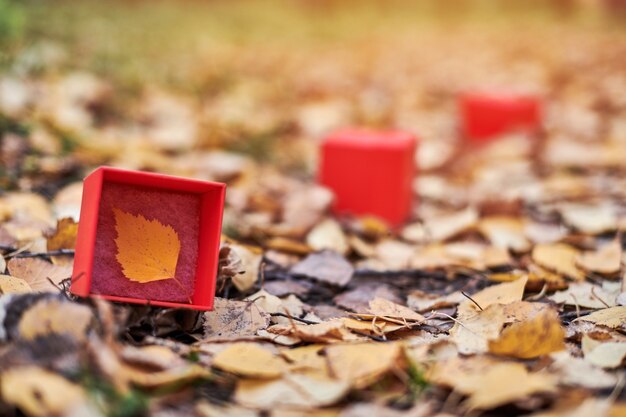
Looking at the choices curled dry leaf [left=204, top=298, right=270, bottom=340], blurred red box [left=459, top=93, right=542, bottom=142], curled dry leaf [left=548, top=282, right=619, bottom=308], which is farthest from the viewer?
blurred red box [left=459, top=93, right=542, bottom=142]

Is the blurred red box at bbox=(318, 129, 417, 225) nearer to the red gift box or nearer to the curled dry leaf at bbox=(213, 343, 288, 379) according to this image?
the red gift box

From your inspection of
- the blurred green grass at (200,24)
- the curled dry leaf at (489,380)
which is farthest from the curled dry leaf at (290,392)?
the blurred green grass at (200,24)

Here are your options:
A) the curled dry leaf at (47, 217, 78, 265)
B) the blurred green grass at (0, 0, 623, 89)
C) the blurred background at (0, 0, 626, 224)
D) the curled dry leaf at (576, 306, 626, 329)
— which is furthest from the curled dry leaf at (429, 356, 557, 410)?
the blurred green grass at (0, 0, 623, 89)

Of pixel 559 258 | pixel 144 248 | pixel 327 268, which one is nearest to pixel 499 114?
pixel 559 258

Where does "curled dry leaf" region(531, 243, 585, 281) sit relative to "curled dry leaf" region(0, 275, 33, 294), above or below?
below

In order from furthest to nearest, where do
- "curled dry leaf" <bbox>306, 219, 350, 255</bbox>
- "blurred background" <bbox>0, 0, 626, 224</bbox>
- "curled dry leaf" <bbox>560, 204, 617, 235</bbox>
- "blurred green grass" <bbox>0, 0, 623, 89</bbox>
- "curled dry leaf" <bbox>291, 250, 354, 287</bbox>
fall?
"blurred green grass" <bbox>0, 0, 623, 89</bbox> < "blurred background" <bbox>0, 0, 626, 224</bbox> < "curled dry leaf" <bbox>560, 204, 617, 235</bbox> < "curled dry leaf" <bbox>306, 219, 350, 255</bbox> < "curled dry leaf" <bbox>291, 250, 354, 287</bbox>

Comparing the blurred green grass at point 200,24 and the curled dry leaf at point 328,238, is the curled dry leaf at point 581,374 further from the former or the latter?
the blurred green grass at point 200,24

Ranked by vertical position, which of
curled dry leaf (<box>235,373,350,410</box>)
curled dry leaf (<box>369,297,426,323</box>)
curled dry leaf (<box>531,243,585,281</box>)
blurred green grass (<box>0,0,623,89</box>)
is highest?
blurred green grass (<box>0,0,623,89</box>)
